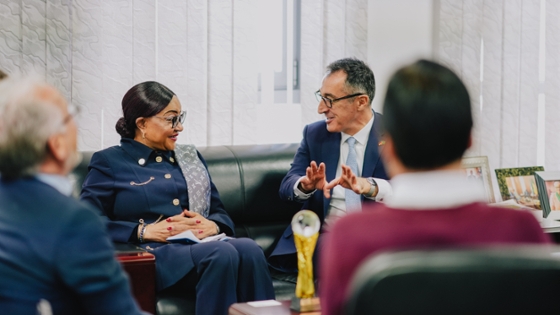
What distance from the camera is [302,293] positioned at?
7.79 ft

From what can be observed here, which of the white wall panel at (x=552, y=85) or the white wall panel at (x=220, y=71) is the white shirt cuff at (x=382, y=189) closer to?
the white wall panel at (x=220, y=71)

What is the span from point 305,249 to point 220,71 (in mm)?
1821

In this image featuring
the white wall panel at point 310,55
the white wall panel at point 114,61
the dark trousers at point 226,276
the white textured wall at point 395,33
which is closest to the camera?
the dark trousers at point 226,276

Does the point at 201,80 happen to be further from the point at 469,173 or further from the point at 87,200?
the point at 469,173

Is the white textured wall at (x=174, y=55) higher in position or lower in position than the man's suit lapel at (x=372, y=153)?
higher

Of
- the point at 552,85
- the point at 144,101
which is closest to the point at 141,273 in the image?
the point at 144,101

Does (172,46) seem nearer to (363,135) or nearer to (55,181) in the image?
(363,135)

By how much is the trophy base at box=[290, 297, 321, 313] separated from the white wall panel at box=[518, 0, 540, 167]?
278 centimetres

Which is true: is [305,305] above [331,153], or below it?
below

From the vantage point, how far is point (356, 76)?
3445 millimetres

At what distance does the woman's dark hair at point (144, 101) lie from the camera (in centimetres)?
327

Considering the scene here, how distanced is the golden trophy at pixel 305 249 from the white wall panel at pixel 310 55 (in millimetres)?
1860

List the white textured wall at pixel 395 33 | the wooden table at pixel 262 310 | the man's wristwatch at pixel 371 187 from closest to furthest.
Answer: the wooden table at pixel 262 310
the man's wristwatch at pixel 371 187
the white textured wall at pixel 395 33

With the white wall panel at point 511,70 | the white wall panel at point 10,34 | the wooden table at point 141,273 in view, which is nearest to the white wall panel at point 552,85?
the white wall panel at point 511,70
